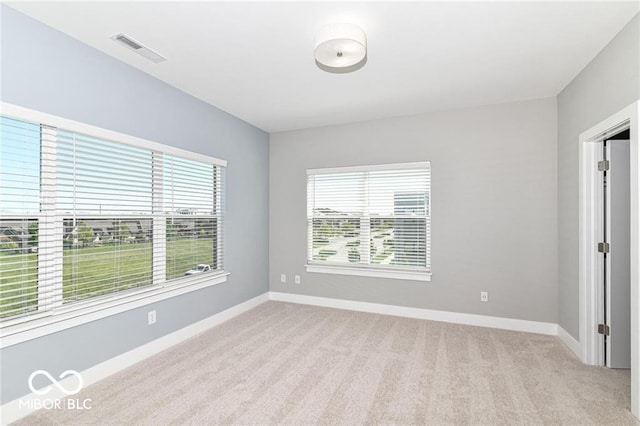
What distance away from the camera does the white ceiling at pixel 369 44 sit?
2.13m

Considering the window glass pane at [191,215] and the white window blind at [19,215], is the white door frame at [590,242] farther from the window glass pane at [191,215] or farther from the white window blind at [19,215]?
the white window blind at [19,215]

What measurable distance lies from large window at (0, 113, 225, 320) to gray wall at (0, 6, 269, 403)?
8.0 inches

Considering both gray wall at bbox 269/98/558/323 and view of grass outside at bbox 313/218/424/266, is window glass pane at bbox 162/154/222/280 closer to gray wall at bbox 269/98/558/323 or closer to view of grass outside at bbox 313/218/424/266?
view of grass outside at bbox 313/218/424/266

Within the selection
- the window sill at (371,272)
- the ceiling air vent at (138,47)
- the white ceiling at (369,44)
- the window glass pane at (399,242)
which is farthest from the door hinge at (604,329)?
the ceiling air vent at (138,47)

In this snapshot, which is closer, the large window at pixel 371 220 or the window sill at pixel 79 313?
the window sill at pixel 79 313

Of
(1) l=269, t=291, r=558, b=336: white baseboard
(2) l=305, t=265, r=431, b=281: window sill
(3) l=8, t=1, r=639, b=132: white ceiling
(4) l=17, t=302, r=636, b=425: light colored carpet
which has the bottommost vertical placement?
(4) l=17, t=302, r=636, b=425: light colored carpet

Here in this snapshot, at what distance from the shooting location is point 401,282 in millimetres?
4348

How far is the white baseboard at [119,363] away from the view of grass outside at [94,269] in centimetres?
60

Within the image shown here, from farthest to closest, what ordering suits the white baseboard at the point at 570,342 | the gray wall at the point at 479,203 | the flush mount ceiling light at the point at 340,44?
1. the gray wall at the point at 479,203
2. the white baseboard at the point at 570,342
3. the flush mount ceiling light at the point at 340,44

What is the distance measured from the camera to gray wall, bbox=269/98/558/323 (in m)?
3.69

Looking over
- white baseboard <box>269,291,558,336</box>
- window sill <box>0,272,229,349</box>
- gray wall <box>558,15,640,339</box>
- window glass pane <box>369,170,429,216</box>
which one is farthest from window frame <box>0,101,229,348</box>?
gray wall <box>558,15,640,339</box>

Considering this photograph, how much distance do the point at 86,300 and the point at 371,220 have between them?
3420mm

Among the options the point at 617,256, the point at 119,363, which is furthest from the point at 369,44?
the point at 119,363

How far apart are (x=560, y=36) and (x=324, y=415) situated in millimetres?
3362
